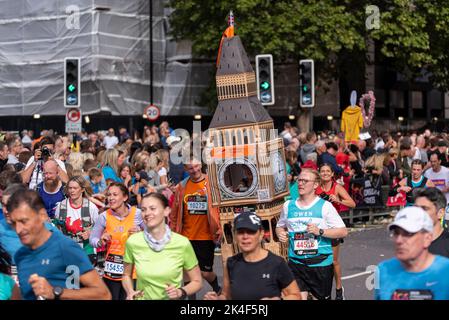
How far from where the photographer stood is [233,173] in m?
12.9

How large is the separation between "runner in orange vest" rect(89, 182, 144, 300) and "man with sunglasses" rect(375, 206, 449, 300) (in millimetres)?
4167

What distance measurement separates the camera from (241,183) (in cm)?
1270

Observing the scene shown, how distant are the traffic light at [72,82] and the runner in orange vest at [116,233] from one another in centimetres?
1374

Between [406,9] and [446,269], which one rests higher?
[406,9]

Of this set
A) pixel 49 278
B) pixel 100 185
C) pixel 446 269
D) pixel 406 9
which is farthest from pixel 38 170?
pixel 406 9

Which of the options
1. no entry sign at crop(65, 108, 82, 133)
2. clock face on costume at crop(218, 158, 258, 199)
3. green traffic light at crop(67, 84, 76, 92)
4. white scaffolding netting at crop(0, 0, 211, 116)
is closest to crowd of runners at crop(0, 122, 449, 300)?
clock face on costume at crop(218, 158, 258, 199)

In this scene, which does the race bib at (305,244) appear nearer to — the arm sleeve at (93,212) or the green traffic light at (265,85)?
the arm sleeve at (93,212)

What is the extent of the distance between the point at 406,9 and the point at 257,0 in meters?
5.13

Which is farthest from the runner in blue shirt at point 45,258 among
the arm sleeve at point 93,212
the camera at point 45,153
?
the camera at point 45,153

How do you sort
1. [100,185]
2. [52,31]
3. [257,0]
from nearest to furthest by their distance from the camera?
[100,185]
[257,0]
[52,31]

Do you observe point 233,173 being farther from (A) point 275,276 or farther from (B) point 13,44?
(B) point 13,44

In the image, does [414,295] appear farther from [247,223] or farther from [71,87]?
[71,87]

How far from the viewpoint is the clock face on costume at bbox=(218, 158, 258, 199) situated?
12.2m

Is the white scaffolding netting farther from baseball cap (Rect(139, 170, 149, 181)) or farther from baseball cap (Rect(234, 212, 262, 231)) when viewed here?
baseball cap (Rect(234, 212, 262, 231))
